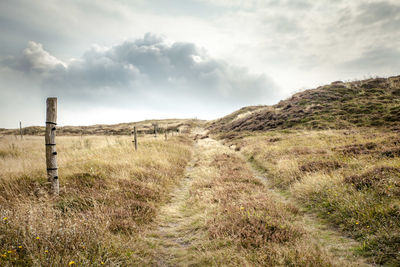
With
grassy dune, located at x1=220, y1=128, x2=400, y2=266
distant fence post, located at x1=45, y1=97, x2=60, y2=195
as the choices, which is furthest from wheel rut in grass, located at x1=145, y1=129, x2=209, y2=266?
grassy dune, located at x1=220, y1=128, x2=400, y2=266

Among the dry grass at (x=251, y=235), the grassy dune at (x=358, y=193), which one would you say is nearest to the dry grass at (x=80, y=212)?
the dry grass at (x=251, y=235)

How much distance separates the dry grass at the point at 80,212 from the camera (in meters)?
3.24

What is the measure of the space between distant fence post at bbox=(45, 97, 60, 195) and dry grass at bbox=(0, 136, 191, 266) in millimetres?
314

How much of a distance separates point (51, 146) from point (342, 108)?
34.1m

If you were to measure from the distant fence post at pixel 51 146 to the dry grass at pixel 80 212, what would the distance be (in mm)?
314

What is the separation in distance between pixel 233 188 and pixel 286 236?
3.34m

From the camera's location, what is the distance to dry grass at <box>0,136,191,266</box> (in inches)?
128

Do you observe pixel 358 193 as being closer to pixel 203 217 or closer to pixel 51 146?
pixel 203 217

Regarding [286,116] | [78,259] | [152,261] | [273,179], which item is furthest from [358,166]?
[286,116]

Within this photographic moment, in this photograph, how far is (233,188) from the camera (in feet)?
24.2

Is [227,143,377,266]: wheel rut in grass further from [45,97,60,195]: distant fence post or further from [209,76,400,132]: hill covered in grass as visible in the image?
[209,76,400,132]: hill covered in grass

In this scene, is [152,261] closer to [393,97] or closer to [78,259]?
[78,259]

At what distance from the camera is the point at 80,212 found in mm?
4785

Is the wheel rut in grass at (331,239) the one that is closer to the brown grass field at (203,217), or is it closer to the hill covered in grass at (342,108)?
the brown grass field at (203,217)
